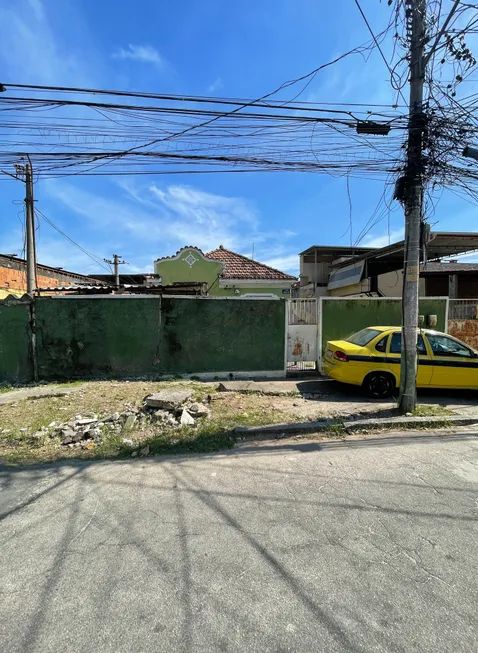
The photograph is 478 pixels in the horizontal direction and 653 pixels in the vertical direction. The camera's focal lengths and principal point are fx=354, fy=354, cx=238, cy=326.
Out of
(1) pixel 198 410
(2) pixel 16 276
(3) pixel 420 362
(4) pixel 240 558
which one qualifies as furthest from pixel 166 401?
(2) pixel 16 276

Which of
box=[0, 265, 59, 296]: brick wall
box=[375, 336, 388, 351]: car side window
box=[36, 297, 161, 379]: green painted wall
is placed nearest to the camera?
box=[375, 336, 388, 351]: car side window

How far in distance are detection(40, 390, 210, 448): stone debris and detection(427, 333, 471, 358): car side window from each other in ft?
17.0

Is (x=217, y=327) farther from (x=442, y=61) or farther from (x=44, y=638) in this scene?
(x=44, y=638)

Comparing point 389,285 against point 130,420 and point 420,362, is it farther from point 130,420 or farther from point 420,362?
point 130,420

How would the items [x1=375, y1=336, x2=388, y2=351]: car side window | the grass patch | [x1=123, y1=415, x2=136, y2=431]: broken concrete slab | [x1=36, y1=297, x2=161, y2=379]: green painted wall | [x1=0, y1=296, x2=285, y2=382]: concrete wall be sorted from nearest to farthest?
[x1=123, y1=415, x2=136, y2=431]: broken concrete slab
the grass patch
[x1=375, y1=336, x2=388, y2=351]: car side window
[x1=0, y1=296, x2=285, y2=382]: concrete wall
[x1=36, y1=297, x2=161, y2=379]: green painted wall

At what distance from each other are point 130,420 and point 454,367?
680cm

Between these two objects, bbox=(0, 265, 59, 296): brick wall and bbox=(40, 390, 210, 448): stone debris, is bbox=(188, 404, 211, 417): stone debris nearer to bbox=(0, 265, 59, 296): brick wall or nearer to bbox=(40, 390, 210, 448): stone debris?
bbox=(40, 390, 210, 448): stone debris

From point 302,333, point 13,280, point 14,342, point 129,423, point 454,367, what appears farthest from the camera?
point 13,280

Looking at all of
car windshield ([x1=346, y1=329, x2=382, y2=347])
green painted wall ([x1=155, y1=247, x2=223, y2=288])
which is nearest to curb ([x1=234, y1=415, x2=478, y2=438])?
car windshield ([x1=346, y1=329, x2=382, y2=347])

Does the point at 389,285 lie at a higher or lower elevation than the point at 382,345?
higher

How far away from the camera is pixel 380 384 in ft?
25.9

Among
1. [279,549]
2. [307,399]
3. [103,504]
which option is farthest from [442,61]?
[103,504]

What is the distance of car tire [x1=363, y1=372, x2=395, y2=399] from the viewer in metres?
7.88

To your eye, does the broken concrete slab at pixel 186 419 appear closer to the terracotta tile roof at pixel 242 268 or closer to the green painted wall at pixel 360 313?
the green painted wall at pixel 360 313
